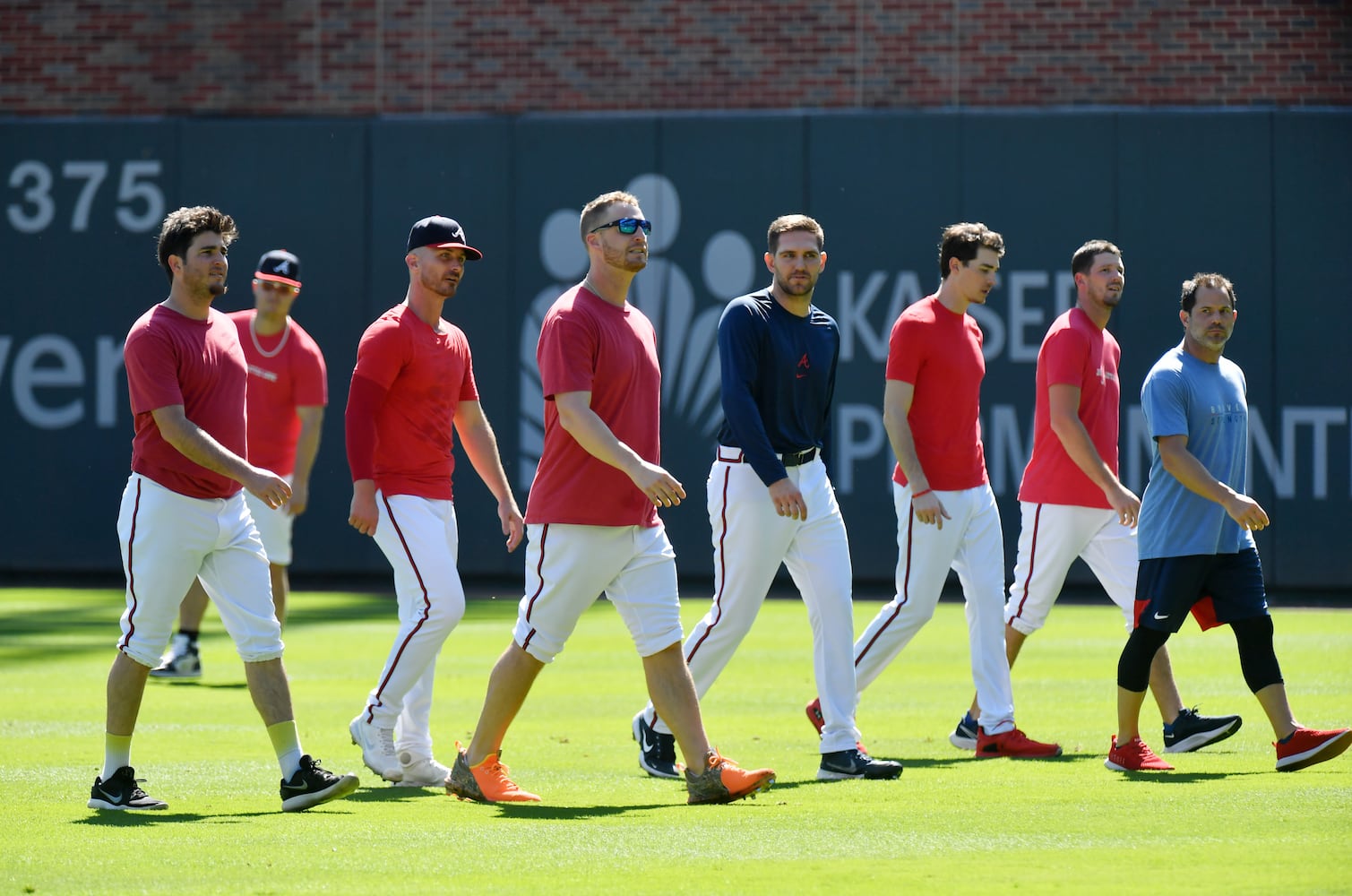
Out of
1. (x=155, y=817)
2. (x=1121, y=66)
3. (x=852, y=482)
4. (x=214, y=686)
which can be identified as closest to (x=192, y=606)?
(x=214, y=686)

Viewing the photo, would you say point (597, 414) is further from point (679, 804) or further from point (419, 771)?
point (419, 771)

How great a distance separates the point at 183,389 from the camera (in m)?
6.79

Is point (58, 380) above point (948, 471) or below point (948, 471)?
above

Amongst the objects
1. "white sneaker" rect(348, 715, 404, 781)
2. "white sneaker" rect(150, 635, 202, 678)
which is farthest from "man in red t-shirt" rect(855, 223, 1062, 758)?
"white sneaker" rect(150, 635, 202, 678)

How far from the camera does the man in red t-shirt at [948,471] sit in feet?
26.9

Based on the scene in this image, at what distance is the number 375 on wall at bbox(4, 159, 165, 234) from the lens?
1800 cm

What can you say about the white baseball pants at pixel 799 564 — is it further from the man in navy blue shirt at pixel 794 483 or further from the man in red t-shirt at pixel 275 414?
the man in red t-shirt at pixel 275 414

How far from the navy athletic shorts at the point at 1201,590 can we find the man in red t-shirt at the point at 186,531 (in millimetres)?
3499

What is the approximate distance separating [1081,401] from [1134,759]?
1.92 m

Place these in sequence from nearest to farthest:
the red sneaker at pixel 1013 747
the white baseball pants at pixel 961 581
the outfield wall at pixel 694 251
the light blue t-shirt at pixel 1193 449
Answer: the light blue t-shirt at pixel 1193 449 < the red sneaker at pixel 1013 747 < the white baseball pants at pixel 961 581 < the outfield wall at pixel 694 251

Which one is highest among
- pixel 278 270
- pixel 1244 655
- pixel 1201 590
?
pixel 278 270

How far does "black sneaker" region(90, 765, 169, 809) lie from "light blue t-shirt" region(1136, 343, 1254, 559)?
14.1ft

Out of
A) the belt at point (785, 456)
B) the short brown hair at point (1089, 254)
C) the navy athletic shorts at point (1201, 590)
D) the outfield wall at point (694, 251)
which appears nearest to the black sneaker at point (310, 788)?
the belt at point (785, 456)

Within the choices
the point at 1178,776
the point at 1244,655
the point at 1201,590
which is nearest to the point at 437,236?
the point at 1201,590
